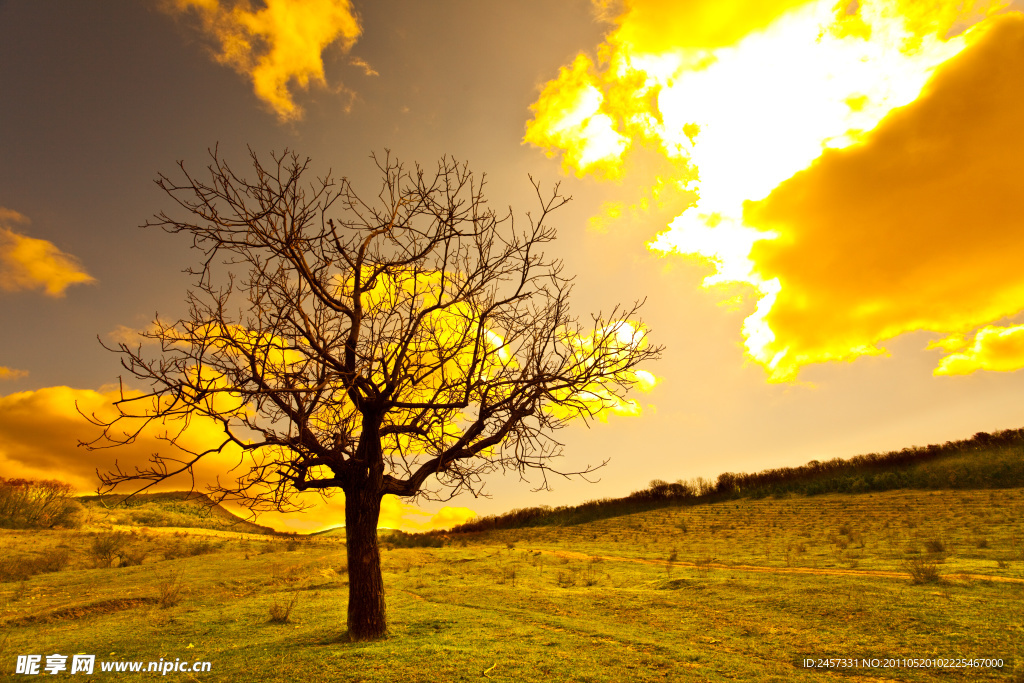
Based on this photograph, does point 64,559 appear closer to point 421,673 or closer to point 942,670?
point 421,673

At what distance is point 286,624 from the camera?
8.13 metres

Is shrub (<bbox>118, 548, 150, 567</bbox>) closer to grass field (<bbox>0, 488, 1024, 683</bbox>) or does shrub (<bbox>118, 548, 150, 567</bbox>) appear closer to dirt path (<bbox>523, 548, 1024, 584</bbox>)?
grass field (<bbox>0, 488, 1024, 683</bbox>)

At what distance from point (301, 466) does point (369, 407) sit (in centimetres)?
121

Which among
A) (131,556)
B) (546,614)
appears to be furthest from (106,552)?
(546,614)

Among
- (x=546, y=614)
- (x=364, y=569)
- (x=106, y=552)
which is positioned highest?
(x=106, y=552)

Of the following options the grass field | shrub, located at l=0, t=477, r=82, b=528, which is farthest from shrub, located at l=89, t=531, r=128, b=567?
shrub, located at l=0, t=477, r=82, b=528

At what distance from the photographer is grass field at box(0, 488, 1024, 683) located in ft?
17.7

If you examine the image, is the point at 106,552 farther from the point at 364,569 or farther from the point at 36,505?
the point at 36,505

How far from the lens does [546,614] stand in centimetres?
862

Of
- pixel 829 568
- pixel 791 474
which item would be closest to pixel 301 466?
pixel 829 568

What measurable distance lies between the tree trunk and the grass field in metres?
0.44

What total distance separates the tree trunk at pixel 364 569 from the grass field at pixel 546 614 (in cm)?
44

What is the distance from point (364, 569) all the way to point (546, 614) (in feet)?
12.4

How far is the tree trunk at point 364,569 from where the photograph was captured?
658 cm
